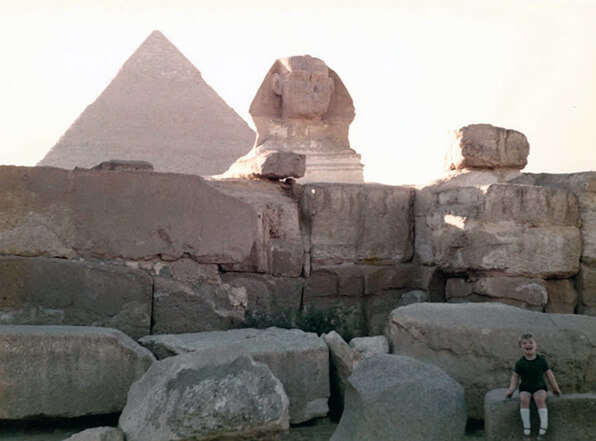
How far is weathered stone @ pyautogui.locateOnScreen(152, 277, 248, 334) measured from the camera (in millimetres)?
4180

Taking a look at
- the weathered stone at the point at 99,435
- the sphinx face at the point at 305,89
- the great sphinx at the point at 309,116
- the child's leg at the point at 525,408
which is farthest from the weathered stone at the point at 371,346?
the sphinx face at the point at 305,89

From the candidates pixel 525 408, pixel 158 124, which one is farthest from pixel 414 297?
pixel 158 124

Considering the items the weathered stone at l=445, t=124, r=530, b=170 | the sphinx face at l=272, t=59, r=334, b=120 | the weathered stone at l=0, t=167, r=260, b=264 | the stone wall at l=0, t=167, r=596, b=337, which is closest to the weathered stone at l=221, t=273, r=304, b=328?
the stone wall at l=0, t=167, r=596, b=337

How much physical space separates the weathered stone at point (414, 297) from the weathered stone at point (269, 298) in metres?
0.72

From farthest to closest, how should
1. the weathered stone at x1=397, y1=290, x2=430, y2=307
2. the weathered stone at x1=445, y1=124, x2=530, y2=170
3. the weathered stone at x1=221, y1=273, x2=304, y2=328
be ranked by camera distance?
the weathered stone at x1=445, y1=124, x2=530, y2=170, the weathered stone at x1=397, y1=290, x2=430, y2=307, the weathered stone at x1=221, y1=273, x2=304, y2=328

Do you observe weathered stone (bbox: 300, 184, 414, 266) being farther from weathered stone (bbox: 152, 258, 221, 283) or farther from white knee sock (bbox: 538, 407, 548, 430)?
white knee sock (bbox: 538, 407, 548, 430)

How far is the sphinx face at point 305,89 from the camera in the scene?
364 inches

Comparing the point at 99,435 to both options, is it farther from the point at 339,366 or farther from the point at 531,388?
the point at 531,388

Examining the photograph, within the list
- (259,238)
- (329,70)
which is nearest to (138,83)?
(329,70)

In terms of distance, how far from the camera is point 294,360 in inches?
142

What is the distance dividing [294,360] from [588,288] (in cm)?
218

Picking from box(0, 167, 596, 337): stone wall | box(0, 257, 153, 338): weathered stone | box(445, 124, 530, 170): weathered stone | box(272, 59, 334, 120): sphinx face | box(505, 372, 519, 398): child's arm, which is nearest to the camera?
box(505, 372, 519, 398): child's arm

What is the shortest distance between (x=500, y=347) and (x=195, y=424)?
1603 mm

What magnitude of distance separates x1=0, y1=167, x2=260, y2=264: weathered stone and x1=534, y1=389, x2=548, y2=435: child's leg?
198 centimetres
